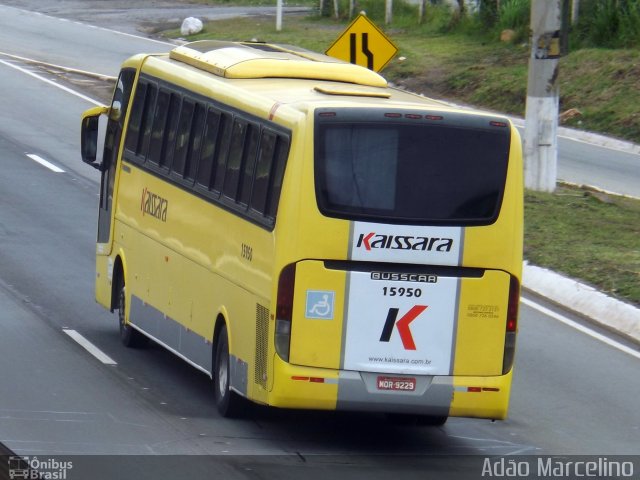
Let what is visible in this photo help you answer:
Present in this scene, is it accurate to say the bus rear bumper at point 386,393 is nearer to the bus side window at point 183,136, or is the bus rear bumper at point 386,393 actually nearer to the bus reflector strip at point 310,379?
the bus reflector strip at point 310,379

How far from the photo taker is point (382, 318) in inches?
435

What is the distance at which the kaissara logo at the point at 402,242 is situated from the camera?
1098 cm

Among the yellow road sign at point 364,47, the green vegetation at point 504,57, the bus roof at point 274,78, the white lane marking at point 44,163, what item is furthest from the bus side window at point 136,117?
the green vegetation at point 504,57

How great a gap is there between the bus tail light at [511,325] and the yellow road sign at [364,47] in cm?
1199

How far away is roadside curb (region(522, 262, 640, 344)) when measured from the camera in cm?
1636

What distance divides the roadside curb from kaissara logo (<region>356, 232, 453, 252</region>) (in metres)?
5.46

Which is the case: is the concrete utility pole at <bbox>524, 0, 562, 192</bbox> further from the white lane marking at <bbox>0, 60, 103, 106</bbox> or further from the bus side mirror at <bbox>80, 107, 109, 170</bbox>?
the white lane marking at <bbox>0, 60, 103, 106</bbox>

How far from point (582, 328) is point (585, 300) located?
949 mm

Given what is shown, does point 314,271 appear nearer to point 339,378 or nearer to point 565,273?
point 339,378

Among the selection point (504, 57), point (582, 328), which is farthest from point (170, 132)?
point (504, 57)

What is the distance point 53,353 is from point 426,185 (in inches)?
183

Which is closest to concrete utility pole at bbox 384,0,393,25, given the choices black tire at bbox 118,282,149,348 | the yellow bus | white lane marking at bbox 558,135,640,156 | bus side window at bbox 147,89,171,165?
white lane marking at bbox 558,135,640,156

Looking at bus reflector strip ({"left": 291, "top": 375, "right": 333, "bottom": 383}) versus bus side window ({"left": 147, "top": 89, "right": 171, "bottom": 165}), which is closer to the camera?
bus reflector strip ({"left": 291, "top": 375, "right": 333, "bottom": 383})

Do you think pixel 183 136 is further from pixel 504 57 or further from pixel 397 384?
pixel 504 57
